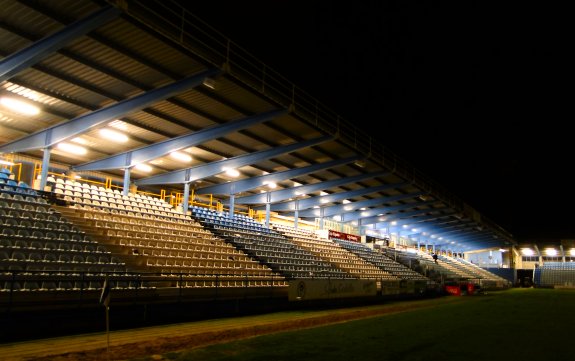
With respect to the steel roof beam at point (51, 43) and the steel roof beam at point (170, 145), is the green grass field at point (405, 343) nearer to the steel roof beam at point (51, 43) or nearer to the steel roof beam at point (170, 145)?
the steel roof beam at point (51, 43)

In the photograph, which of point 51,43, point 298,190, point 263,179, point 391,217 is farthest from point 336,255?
point 51,43

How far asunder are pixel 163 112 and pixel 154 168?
25.2 ft

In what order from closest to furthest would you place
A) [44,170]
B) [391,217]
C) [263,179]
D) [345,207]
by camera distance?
[44,170] → [263,179] → [345,207] → [391,217]

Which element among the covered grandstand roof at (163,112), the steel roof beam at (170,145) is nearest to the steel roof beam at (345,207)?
the covered grandstand roof at (163,112)

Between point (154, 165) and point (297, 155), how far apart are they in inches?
291

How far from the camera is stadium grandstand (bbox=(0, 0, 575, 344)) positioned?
1145 centimetres

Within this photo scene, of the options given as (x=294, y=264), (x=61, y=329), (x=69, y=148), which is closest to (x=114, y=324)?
(x=61, y=329)

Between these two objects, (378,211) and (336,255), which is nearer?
(336,255)

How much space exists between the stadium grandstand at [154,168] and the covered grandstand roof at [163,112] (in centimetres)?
6

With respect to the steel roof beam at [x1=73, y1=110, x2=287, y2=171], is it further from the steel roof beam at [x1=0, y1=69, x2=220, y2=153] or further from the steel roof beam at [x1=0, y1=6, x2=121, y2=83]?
the steel roof beam at [x1=0, y1=6, x2=121, y2=83]

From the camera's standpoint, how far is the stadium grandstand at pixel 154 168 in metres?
11.5

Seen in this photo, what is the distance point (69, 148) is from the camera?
1952cm

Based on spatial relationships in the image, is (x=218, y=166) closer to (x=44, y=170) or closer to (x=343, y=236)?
(x=44, y=170)

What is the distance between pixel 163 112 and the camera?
54.2ft
